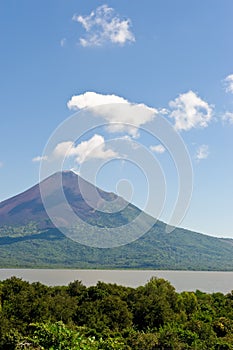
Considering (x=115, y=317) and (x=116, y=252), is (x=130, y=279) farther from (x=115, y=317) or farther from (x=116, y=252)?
(x=116, y=252)

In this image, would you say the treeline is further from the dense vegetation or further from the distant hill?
the distant hill

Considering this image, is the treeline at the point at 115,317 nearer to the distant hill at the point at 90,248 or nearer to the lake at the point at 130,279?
the lake at the point at 130,279

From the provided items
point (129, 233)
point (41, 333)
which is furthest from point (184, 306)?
point (129, 233)

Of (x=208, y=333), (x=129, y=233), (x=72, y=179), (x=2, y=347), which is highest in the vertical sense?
(x=72, y=179)

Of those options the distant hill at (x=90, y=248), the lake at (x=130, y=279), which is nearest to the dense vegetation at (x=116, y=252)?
the distant hill at (x=90, y=248)

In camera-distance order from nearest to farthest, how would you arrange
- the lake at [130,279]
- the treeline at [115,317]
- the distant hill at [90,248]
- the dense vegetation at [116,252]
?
the treeline at [115,317]
the lake at [130,279]
the dense vegetation at [116,252]
the distant hill at [90,248]

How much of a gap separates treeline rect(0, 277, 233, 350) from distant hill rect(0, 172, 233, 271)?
306ft

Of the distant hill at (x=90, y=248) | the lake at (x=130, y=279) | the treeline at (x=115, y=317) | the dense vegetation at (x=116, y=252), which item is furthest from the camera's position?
the distant hill at (x=90, y=248)

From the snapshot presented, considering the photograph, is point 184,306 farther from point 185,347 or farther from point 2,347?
point 2,347

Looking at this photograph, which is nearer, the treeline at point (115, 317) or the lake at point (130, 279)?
the treeline at point (115, 317)

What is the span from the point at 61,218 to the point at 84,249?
1573 centimetres

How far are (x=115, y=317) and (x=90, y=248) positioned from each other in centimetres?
12495

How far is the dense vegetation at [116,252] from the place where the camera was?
12119cm

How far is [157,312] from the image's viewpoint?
1816cm
